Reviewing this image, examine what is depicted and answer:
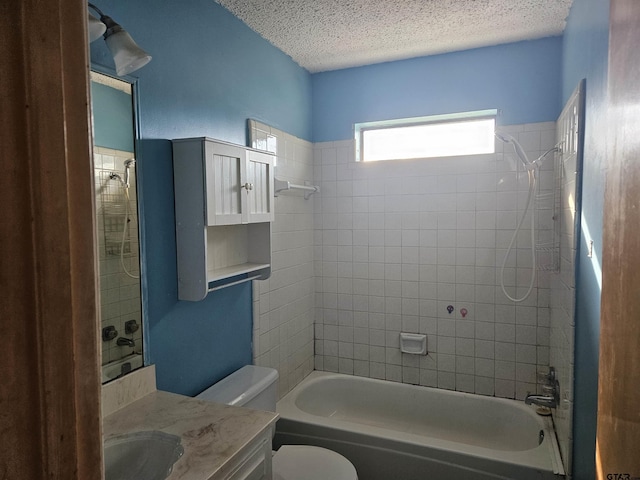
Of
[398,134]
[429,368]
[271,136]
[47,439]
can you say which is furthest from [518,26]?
[47,439]

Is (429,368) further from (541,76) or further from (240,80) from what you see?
(240,80)

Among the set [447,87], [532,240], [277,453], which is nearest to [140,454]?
[277,453]

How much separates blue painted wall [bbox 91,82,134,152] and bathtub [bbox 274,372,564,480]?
6.13 feet

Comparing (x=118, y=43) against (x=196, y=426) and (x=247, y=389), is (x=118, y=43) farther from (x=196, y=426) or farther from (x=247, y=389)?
(x=247, y=389)

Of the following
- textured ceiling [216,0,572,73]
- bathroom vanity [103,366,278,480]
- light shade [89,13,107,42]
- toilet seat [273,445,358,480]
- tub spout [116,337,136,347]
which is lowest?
toilet seat [273,445,358,480]

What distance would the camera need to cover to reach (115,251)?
1568 mm

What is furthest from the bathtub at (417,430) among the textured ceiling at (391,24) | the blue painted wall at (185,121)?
the textured ceiling at (391,24)

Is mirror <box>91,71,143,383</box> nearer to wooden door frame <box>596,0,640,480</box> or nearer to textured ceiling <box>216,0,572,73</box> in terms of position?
textured ceiling <box>216,0,572,73</box>

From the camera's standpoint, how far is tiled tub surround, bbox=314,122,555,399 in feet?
8.84

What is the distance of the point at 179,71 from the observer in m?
1.86

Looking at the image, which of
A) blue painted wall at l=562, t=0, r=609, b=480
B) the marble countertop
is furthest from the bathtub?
the marble countertop

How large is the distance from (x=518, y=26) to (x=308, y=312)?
91.6 inches

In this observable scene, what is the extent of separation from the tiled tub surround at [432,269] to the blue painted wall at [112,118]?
1750mm

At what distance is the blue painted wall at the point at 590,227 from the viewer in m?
1.41
